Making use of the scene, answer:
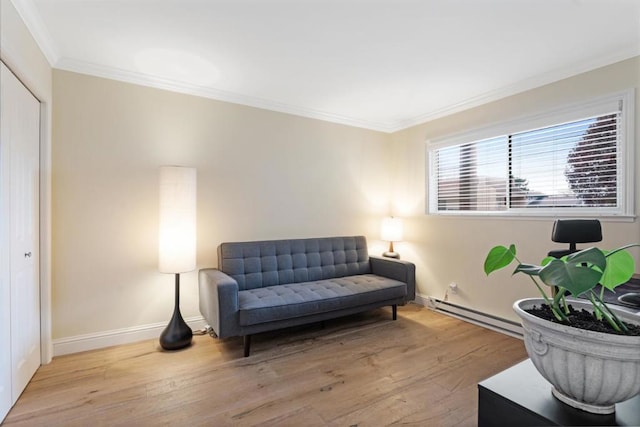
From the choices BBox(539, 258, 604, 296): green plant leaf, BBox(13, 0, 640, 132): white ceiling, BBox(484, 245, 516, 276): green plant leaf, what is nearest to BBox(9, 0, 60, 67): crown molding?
BBox(13, 0, 640, 132): white ceiling

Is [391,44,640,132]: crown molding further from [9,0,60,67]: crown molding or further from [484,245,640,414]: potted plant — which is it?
[9,0,60,67]: crown molding

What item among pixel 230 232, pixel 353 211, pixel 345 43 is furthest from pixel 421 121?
pixel 230 232

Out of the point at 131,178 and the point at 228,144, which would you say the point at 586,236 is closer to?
the point at 228,144

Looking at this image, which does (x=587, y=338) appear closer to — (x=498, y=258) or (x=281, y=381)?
(x=498, y=258)

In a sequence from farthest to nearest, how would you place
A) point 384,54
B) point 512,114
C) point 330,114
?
point 330,114 → point 512,114 → point 384,54

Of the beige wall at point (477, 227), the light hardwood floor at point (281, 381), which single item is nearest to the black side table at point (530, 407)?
the light hardwood floor at point (281, 381)

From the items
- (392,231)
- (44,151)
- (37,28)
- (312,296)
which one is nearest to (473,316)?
(392,231)

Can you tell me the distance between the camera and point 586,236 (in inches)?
82.5

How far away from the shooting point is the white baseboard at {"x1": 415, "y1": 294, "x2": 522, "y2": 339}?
2.95 meters

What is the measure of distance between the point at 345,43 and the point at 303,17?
42 cm

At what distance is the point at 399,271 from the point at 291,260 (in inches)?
46.4

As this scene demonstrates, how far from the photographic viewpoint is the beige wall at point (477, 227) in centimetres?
246

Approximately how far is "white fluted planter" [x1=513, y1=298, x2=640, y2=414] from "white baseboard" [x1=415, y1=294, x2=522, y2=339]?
2.27m

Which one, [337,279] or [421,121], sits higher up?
[421,121]
